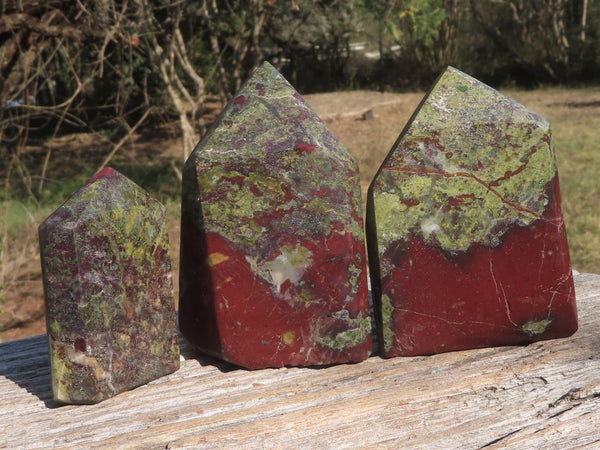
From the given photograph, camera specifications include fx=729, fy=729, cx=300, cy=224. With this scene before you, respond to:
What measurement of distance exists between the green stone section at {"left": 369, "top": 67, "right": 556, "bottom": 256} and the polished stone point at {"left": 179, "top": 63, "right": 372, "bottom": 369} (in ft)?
0.34

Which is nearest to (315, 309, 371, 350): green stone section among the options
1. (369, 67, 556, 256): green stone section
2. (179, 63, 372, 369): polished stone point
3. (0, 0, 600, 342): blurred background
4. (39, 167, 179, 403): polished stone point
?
(179, 63, 372, 369): polished stone point

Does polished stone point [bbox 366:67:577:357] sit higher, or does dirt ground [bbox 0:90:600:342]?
polished stone point [bbox 366:67:577:357]

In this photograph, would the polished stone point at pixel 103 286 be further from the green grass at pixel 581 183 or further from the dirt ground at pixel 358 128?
the green grass at pixel 581 183

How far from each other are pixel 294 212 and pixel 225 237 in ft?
0.57

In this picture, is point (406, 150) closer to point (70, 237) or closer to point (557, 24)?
point (70, 237)

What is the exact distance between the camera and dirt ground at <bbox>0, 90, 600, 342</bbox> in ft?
13.8

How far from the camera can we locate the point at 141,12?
15.3 ft

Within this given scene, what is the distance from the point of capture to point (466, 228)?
5.80 ft

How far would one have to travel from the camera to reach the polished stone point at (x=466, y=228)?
1741mm

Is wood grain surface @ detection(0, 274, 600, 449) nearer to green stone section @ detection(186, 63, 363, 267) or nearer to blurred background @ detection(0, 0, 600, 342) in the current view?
green stone section @ detection(186, 63, 363, 267)

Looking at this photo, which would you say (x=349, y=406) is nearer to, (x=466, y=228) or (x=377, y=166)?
(x=466, y=228)

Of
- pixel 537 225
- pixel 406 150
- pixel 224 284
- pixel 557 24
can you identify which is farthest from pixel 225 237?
pixel 557 24

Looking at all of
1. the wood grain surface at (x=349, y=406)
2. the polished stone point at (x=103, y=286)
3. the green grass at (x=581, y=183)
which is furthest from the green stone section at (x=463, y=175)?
the green grass at (x=581, y=183)

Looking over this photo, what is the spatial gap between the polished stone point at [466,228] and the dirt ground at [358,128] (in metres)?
2.80
